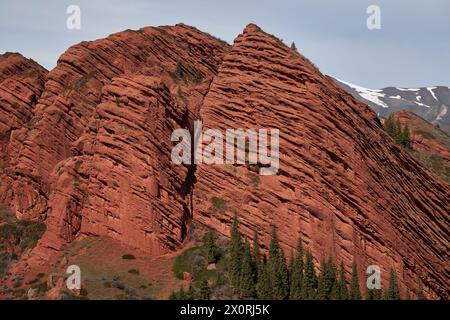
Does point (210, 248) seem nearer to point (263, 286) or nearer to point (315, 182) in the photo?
point (263, 286)

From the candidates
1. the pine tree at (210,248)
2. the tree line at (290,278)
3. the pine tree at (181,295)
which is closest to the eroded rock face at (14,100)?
the pine tree at (210,248)

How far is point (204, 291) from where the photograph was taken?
60969mm

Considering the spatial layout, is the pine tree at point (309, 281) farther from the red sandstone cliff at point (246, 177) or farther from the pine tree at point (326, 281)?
the red sandstone cliff at point (246, 177)

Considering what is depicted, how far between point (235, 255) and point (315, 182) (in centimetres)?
1256

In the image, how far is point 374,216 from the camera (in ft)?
232

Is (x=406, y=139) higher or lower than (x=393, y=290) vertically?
higher

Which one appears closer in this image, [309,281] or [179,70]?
[309,281]

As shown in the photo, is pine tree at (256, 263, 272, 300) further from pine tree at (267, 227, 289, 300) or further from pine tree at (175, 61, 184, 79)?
pine tree at (175, 61, 184, 79)

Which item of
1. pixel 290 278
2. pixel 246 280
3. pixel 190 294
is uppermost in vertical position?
pixel 290 278

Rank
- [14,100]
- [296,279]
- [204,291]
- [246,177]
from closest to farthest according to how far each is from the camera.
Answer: [204,291] → [296,279] → [246,177] → [14,100]

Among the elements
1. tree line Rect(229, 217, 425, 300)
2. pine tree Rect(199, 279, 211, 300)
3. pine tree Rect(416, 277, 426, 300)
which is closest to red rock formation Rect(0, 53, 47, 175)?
tree line Rect(229, 217, 425, 300)

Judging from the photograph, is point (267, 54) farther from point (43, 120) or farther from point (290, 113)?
point (43, 120)

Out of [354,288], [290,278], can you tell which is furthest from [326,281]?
[290,278]
